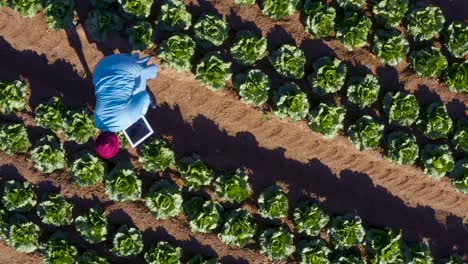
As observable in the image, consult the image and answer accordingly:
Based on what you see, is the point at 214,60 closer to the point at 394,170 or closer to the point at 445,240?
the point at 394,170

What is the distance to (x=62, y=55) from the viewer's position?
20.8 meters

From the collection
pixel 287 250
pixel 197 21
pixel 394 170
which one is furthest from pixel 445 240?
pixel 197 21

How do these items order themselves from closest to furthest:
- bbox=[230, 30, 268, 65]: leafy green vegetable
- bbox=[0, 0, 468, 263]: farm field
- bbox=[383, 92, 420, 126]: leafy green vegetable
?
bbox=[230, 30, 268, 65]: leafy green vegetable < bbox=[383, 92, 420, 126]: leafy green vegetable < bbox=[0, 0, 468, 263]: farm field

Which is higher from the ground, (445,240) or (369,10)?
(369,10)

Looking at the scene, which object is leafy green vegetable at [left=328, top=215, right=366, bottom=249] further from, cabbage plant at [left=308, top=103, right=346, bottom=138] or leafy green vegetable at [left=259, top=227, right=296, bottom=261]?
cabbage plant at [left=308, top=103, right=346, bottom=138]

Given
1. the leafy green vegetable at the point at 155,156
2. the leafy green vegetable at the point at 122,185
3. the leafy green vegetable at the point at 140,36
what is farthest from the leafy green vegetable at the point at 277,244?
the leafy green vegetable at the point at 140,36

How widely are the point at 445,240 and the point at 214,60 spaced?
12.1m

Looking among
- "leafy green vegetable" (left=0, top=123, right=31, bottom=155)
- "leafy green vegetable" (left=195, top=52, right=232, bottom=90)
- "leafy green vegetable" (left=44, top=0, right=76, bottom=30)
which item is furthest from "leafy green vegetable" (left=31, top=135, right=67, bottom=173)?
"leafy green vegetable" (left=195, top=52, right=232, bottom=90)

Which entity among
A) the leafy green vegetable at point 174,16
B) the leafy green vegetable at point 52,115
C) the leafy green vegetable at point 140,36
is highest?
the leafy green vegetable at point 174,16

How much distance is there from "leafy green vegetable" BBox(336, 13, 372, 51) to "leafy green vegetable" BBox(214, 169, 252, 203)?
6.77 m

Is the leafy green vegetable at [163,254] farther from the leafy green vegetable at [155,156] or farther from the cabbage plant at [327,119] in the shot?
the cabbage plant at [327,119]

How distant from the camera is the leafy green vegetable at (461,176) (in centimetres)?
2078

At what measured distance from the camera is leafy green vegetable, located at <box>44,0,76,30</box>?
66.3 feet

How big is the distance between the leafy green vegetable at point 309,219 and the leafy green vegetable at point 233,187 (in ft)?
7.30
